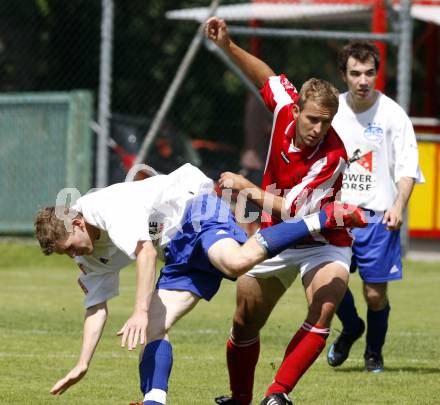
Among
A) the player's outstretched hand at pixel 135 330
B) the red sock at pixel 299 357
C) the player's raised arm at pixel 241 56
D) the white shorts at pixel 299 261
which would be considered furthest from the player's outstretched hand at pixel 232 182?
the player's raised arm at pixel 241 56

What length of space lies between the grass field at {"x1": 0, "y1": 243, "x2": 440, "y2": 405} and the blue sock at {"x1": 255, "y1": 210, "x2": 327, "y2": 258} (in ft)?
3.35

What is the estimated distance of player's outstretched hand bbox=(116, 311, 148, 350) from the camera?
4.98 metres

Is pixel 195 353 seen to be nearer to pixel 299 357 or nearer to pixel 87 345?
pixel 299 357

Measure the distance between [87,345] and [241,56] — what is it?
200 centimetres

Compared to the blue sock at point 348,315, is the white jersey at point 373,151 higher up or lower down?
higher up

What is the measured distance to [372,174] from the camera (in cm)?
754

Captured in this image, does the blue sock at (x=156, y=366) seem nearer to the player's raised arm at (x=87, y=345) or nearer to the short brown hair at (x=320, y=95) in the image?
the player's raised arm at (x=87, y=345)

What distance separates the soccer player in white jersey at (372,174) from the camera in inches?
290

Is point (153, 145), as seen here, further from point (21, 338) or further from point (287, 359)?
point (287, 359)

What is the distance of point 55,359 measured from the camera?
7.28m

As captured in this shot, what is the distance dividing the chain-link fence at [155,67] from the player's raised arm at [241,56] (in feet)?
20.5

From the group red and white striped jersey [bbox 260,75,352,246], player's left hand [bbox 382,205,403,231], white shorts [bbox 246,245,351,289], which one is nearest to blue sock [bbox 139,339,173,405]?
white shorts [bbox 246,245,351,289]

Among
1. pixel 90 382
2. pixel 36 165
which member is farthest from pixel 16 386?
pixel 36 165

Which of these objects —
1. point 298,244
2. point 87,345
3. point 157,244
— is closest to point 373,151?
point 298,244
